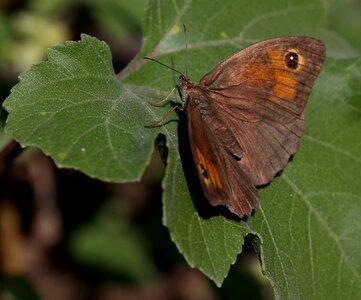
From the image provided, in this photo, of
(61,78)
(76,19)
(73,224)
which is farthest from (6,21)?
(61,78)

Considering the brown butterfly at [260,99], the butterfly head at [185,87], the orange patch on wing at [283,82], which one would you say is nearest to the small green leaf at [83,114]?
the butterfly head at [185,87]

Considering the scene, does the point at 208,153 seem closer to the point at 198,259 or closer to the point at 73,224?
the point at 198,259

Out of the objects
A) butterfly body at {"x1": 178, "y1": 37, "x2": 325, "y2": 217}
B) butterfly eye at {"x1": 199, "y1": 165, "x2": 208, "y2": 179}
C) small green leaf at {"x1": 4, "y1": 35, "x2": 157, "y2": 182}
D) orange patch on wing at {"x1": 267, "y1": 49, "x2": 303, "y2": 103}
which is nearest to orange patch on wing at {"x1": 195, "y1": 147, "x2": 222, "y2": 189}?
butterfly eye at {"x1": 199, "y1": 165, "x2": 208, "y2": 179}

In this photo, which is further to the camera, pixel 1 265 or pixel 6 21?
pixel 6 21

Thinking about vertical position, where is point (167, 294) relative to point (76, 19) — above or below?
below

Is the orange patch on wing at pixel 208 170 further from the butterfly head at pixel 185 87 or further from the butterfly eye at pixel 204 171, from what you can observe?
the butterfly head at pixel 185 87

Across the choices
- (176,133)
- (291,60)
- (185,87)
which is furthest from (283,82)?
(176,133)
